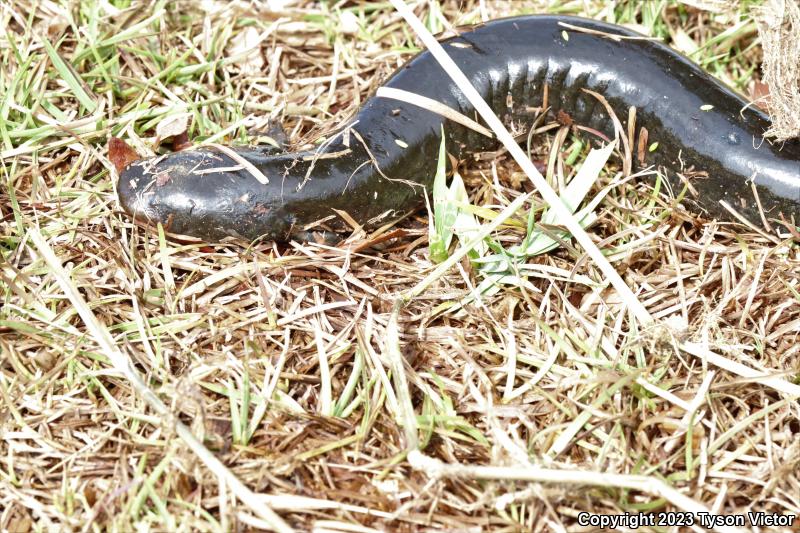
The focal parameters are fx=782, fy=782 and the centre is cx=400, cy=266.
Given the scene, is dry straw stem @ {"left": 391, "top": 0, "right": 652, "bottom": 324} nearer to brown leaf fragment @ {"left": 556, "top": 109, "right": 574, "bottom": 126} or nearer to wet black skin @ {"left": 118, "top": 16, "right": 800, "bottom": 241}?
wet black skin @ {"left": 118, "top": 16, "right": 800, "bottom": 241}

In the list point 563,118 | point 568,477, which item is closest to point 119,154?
point 563,118

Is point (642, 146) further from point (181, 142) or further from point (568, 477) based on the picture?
point (181, 142)

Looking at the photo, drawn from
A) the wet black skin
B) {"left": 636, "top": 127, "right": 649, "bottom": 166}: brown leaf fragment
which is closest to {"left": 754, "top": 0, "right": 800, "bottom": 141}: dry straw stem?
the wet black skin

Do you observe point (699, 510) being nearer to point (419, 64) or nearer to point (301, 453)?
point (301, 453)

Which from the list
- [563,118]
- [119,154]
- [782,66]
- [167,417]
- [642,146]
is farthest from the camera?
[563,118]

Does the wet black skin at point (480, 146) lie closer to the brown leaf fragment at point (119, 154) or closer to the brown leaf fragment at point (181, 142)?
the brown leaf fragment at point (119, 154)
